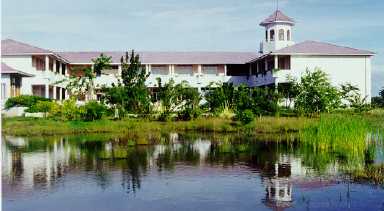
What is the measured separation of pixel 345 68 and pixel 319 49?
2.38 metres

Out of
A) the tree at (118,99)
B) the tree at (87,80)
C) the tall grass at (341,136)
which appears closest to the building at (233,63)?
the tree at (87,80)

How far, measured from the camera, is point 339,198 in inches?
473

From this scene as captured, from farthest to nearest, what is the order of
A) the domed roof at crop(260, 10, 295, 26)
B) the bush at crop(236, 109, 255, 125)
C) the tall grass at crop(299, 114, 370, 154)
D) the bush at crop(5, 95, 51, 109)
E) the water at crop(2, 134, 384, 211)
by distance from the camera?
the domed roof at crop(260, 10, 295, 26) → the bush at crop(5, 95, 51, 109) → the bush at crop(236, 109, 255, 125) → the tall grass at crop(299, 114, 370, 154) → the water at crop(2, 134, 384, 211)

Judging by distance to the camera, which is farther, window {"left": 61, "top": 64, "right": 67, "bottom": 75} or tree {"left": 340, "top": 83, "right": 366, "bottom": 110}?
window {"left": 61, "top": 64, "right": 67, "bottom": 75}

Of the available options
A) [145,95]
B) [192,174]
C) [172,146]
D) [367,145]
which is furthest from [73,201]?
[145,95]

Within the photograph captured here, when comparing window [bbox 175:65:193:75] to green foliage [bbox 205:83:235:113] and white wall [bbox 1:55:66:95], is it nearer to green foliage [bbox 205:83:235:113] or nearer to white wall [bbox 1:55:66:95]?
white wall [bbox 1:55:66:95]

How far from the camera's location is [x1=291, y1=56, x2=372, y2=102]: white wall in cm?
4183

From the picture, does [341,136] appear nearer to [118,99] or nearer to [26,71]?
[118,99]

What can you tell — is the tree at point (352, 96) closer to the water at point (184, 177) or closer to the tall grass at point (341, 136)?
the water at point (184, 177)

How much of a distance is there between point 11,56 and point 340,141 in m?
27.7

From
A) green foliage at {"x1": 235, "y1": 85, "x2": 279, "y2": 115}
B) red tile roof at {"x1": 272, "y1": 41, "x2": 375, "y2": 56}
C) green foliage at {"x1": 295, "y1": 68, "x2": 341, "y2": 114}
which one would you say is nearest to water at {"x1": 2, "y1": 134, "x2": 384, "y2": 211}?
green foliage at {"x1": 235, "y1": 85, "x2": 279, "y2": 115}

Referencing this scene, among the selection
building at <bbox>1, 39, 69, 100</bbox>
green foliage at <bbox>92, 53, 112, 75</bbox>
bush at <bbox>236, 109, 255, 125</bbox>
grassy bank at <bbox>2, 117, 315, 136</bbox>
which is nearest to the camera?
grassy bank at <bbox>2, 117, 315, 136</bbox>

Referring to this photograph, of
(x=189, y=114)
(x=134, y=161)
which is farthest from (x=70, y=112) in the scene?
(x=134, y=161)

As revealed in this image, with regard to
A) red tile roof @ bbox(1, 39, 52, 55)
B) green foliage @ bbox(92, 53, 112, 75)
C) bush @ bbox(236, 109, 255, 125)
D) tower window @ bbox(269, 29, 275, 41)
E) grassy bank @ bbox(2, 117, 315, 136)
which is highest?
tower window @ bbox(269, 29, 275, 41)
